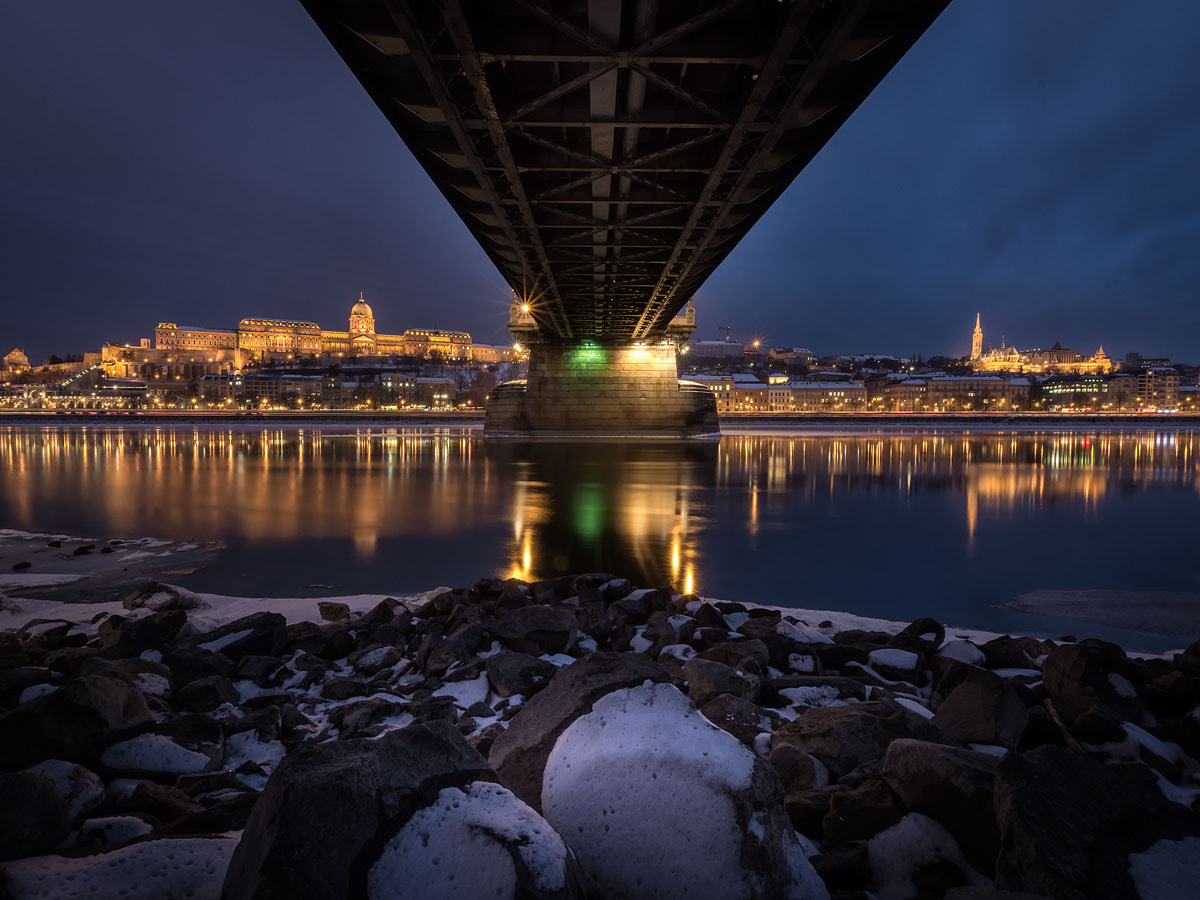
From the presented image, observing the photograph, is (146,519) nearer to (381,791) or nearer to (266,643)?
(266,643)

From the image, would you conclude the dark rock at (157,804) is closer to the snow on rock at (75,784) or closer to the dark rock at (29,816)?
the snow on rock at (75,784)

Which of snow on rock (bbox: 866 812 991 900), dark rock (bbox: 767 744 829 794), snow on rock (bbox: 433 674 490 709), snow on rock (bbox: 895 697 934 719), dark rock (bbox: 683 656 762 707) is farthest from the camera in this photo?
snow on rock (bbox: 433 674 490 709)

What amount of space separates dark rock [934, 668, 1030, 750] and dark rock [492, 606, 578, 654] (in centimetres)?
298

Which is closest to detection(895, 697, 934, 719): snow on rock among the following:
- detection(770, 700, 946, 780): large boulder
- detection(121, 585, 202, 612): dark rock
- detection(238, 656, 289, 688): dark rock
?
detection(770, 700, 946, 780): large boulder

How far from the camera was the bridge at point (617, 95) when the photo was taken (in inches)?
313

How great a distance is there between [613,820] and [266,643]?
4589mm

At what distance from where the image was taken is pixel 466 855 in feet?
6.68

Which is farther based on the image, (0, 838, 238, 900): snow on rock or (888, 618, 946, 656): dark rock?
(888, 618, 946, 656): dark rock

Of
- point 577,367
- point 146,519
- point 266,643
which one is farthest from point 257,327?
point 266,643

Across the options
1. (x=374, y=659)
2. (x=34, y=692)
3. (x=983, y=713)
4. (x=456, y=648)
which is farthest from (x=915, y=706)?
(x=34, y=692)

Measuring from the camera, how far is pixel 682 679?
509cm

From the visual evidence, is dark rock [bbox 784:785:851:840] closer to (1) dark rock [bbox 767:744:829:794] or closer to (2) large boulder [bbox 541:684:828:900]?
(1) dark rock [bbox 767:744:829:794]

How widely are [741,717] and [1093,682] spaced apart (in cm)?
248

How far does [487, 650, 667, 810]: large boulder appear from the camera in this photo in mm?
2885
